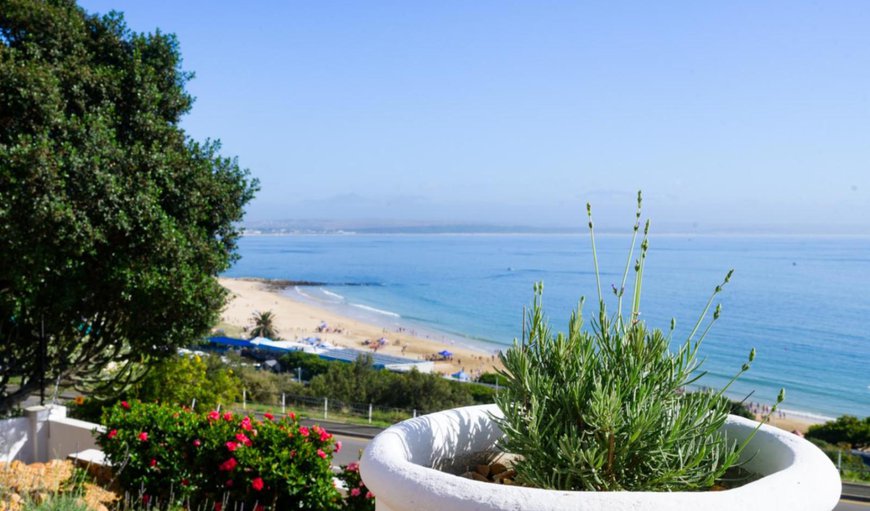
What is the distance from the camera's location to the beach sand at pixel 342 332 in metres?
45.2

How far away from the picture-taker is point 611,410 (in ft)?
7.83

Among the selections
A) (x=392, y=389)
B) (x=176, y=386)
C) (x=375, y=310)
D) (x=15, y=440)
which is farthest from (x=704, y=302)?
(x=15, y=440)

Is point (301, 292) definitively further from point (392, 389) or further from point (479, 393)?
point (392, 389)

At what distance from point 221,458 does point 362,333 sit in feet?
163

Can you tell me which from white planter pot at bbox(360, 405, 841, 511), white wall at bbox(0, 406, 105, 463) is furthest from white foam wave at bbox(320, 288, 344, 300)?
white planter pot at bbox(360, 405, 841, 511)

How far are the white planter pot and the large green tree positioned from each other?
6.22 m

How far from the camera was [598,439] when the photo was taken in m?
2.52

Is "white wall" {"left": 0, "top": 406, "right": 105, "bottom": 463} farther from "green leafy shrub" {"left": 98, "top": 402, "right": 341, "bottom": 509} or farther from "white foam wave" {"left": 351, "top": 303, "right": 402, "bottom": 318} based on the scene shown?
"white foam wave" {"left": 351, "top": 303, "right": 402, "bottom": 318}

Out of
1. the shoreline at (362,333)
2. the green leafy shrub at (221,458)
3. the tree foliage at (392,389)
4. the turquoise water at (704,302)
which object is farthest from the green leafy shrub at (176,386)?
the shoreline at (362,333)

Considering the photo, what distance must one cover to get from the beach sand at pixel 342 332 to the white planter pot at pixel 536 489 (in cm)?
3500

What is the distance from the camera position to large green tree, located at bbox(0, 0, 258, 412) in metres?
7.71

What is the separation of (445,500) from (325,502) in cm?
464

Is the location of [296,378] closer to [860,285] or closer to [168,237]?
[168,237]

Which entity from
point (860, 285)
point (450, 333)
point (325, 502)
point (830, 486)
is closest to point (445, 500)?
point (830, 486)
